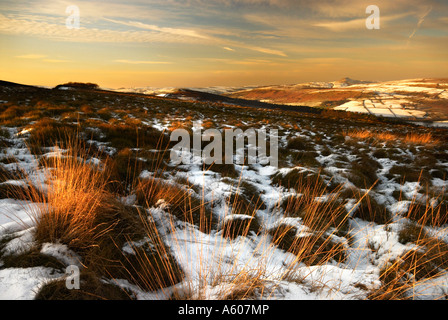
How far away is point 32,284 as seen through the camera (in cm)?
133

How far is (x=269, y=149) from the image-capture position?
22.1 feet

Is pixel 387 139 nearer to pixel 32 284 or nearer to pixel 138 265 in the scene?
pixel 138 265

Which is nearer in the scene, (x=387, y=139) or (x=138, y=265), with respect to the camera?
(x=138, y=265)

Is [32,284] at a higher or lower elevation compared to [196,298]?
higher

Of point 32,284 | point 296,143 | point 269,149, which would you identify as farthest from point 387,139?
point 32,284

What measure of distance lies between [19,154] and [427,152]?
10261mm

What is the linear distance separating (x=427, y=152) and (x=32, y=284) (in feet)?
29.9

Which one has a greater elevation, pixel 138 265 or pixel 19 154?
pixel 19 154

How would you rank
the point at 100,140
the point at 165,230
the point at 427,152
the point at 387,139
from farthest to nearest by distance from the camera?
the point at 387,139, the point at 427,152, the point at 100,140, the point at 165,230
